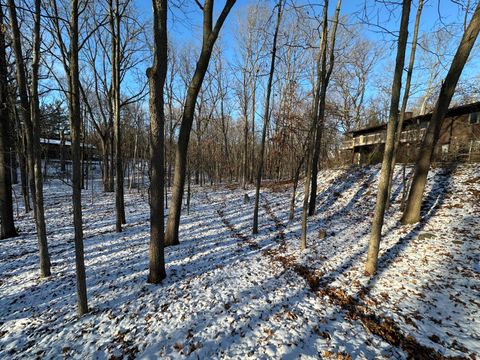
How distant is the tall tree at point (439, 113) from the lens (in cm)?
690

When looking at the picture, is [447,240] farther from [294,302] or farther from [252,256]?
[252,256]

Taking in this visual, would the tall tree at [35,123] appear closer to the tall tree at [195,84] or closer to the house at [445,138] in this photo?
the tall tree at [195,84]

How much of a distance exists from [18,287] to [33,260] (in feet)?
5.42

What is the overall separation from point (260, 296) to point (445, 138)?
2306 centimetres

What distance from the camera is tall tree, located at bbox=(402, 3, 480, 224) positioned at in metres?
6.90

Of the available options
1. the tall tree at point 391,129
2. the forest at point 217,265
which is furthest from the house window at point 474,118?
the tall tree at point 391,129

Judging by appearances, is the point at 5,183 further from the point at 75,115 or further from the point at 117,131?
the point at 75,115

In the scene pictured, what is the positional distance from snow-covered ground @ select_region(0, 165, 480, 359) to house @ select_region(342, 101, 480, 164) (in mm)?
4852

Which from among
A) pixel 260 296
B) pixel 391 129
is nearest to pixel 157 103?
pixel 260 296

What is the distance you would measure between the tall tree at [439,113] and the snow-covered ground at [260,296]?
2.65 feet

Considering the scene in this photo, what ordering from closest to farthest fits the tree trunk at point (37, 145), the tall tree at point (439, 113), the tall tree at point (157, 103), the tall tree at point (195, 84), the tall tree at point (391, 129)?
the tall tree at point (391, 129), the tall tree at point (157, 103), the tree trunk at point (37, 145), the tall tree at point (195, 84), the tall tree at point (439, 113)

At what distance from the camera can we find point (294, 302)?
4.55 metres

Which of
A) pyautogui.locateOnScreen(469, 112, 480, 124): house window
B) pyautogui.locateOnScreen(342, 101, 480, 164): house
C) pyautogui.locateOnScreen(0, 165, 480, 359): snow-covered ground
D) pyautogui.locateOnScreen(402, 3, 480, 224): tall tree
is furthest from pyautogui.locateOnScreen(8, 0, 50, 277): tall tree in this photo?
pyautogui.locateOnScreen(469, 112, 480, 124): house window

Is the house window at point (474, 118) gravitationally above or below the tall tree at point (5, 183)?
above
